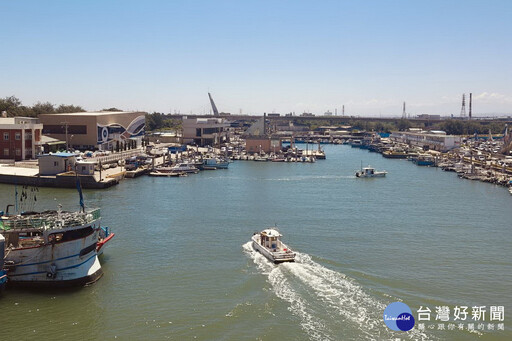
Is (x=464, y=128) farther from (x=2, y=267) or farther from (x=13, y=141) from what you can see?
(x=2, y=267)

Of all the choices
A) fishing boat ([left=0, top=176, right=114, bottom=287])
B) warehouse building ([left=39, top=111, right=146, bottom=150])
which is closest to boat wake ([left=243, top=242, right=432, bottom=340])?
fishing boat ([left=0, top=176, right=114, bottom=287])

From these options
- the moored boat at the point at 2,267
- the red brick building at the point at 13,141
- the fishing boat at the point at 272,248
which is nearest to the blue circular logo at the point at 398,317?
the fishing boat at the point at 272,248

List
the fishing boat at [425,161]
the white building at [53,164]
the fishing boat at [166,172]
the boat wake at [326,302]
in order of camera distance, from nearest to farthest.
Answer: the boat wake at [326,302] < the white building at [53,164] < the fishing boat at [166,172] < the fishing boat at [425,161]

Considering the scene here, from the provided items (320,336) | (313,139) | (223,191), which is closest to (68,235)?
(320,336)

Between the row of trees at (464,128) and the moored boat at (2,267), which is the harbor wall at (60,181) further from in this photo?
the row of trees at (464,128)

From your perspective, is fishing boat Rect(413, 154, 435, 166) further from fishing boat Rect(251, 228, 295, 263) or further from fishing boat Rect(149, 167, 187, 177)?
fishing boat Rect(251, 228, 295, 263)
